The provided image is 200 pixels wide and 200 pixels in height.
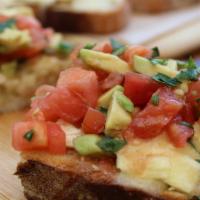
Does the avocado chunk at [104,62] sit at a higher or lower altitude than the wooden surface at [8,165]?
higher

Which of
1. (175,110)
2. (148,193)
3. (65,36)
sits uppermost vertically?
(175,110)

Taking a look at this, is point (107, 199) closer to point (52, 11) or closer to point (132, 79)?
point (132, 79)

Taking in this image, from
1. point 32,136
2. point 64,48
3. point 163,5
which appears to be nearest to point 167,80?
point 32,136

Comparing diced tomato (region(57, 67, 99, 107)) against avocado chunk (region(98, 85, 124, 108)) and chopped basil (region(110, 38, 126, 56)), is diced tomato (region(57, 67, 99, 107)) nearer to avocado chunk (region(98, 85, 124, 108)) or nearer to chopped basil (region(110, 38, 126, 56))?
avocado chunk (region(98, 85, 124, 108))

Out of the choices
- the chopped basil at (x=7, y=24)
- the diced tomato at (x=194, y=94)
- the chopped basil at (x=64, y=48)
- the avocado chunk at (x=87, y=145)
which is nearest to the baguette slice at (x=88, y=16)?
the chopped basil at (x=64, y=48)

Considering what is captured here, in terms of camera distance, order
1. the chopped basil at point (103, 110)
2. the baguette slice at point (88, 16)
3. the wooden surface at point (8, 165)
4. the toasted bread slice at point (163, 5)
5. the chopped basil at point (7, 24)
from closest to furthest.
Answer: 1. the chopped basil at point (103, 110)
2. the wooden surface at point (8, 165)
3. the chopped basil at point (7, 24)
4. the baguette slice at point (88, 16)
5. the toasted bread slice at point (163, 5)

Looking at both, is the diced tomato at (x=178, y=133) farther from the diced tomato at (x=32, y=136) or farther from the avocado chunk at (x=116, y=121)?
the diced tomato at (x=32, y=136)

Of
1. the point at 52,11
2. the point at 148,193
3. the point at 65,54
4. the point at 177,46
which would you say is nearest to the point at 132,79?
the point at 148,193
